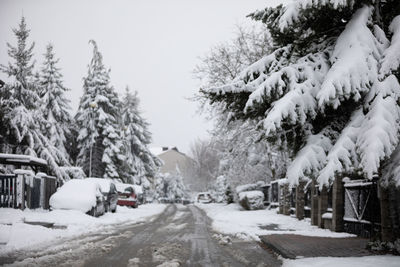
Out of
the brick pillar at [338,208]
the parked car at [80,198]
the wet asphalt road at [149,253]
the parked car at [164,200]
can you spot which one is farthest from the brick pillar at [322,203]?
the parked car at [164,200]

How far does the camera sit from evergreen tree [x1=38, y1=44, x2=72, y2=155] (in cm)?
3528

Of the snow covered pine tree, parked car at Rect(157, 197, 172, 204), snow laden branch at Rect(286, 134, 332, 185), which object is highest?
the snow covered pine tree

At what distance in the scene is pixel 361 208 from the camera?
11.0m

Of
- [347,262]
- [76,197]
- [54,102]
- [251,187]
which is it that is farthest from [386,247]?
[54,102]

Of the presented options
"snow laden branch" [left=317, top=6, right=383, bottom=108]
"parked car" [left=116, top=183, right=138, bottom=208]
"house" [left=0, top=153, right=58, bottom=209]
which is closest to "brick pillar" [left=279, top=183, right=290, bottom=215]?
"house" [left=0, top=153, right=58, bottom=209]

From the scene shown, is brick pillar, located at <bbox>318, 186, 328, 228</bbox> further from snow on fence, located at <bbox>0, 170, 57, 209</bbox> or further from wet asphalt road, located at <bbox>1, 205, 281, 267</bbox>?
snow on fence, located at <bbox>0, 170, 57, 209</bbox>

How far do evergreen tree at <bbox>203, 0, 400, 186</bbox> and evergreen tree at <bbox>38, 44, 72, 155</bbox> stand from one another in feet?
95.3

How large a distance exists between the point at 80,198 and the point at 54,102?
2071 cm

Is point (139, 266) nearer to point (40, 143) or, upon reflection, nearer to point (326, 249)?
point (326, 249)

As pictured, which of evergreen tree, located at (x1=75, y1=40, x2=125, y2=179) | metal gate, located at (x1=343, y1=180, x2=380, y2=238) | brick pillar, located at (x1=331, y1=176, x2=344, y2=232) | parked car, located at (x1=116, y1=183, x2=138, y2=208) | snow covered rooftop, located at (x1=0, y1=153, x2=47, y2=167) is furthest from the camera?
evergreen tree, located at (x1=75, y1=40, x2=125, y2=179)

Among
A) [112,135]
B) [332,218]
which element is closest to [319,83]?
[332,218]

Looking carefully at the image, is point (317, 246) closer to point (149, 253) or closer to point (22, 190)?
point (149, 253)

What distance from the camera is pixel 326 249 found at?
27.7ft

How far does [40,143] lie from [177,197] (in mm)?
52246
